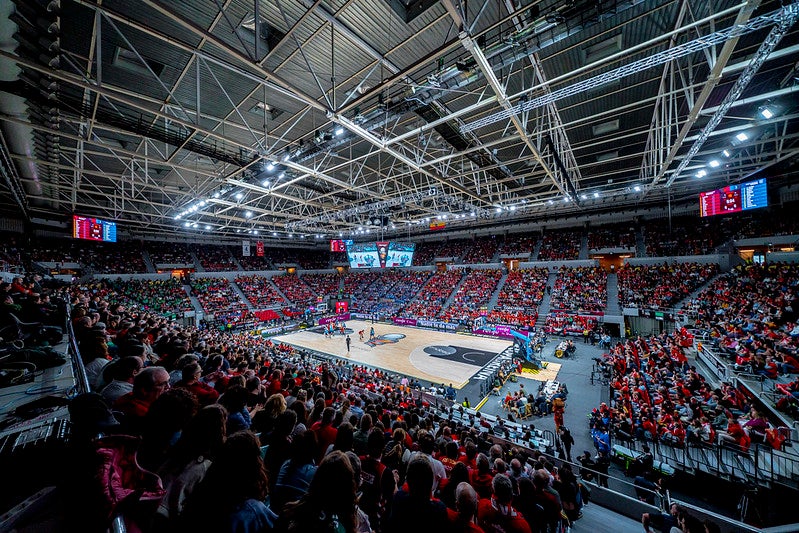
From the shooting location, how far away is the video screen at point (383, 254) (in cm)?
2134

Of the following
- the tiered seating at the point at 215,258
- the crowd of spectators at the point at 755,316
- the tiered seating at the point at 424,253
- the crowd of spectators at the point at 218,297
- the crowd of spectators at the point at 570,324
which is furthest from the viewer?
the tiered seating at the point at 424,253

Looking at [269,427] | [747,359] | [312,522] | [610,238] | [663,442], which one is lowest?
[663,442]

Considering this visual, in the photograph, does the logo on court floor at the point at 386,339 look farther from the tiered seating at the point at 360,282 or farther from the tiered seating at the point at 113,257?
the tiered seating at the point at 113,257

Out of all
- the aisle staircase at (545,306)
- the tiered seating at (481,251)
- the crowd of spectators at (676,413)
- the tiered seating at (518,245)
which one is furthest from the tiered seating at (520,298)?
the crowd of spectators at (676,413)

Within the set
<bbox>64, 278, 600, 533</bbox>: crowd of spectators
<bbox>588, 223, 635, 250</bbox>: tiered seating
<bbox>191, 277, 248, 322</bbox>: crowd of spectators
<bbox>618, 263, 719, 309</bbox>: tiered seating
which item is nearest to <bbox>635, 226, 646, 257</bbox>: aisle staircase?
<bbox>588, 223, 635, 250</bbox>: tiered seating

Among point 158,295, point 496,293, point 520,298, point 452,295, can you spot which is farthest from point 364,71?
point 158,295

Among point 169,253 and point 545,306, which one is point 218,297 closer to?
point 169,253

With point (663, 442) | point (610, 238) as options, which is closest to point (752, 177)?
point (610, 238)

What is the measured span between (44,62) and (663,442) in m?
16.9

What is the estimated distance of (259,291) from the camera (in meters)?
32.4

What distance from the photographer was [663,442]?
7441 mm

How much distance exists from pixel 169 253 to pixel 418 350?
28812 mm

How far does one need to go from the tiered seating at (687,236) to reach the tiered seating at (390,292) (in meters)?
20.7

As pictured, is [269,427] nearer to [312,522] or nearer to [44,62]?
[312,522]
